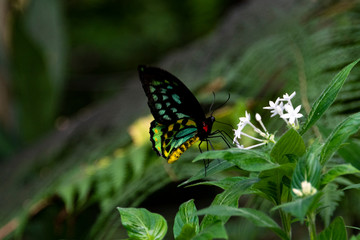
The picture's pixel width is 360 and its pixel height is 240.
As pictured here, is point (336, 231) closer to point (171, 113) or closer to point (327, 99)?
point (327, 99)

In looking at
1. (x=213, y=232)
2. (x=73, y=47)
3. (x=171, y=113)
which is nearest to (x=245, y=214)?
(x=213, y=232)

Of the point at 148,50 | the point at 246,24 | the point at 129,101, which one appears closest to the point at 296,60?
the point at 246,24

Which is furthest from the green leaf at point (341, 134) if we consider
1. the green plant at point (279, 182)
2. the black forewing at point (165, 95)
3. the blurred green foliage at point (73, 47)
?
the blurred green foliage at point (73, 47)

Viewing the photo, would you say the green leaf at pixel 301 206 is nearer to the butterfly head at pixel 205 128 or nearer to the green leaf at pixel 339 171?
the green leaf at pixel 339 171

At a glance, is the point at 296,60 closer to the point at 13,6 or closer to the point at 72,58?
the point at 13,6

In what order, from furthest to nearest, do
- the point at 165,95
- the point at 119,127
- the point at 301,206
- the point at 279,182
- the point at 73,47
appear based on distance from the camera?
the point at 73,47
the point at 119,127
the point at 165,95
the point at 279,182
the point at 301,206

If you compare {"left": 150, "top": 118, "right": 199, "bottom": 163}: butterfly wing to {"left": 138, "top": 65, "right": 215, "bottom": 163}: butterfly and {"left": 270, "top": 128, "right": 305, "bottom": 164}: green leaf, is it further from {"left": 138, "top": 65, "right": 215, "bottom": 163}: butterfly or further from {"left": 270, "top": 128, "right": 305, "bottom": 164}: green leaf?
{"left": 270, "top": 128, "right": 305, "bottom": 164}: green leaf

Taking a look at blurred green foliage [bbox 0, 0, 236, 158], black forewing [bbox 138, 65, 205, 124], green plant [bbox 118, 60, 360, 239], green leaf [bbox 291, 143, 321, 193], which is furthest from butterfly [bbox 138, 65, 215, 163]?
blurred green foliage [bbox 0, 0, 236, 158]
